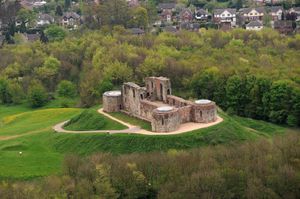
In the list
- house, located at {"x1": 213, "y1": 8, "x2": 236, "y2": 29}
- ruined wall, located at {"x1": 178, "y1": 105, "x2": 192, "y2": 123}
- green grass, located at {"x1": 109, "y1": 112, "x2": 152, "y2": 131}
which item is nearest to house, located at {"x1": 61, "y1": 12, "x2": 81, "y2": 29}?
house, located at {"x1": 213, "y1": 8, "x2": 236, "y2": 29}

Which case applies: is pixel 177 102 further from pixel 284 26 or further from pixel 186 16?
pixel 186 16

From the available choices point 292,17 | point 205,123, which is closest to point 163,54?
point 205,123

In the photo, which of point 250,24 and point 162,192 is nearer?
point 162,192

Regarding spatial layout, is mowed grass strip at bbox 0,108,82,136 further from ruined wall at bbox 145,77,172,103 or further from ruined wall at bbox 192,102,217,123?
ruined wall at bbox 192,102,217,123

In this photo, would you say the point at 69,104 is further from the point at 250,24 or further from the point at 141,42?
the point at 250,24

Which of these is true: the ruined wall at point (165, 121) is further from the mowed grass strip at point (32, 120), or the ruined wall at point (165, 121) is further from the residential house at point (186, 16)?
the residential house at point (186, 16)

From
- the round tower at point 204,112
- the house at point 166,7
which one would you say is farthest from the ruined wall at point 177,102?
the house at point 166,7

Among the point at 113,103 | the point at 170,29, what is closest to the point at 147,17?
the point at 170,29
